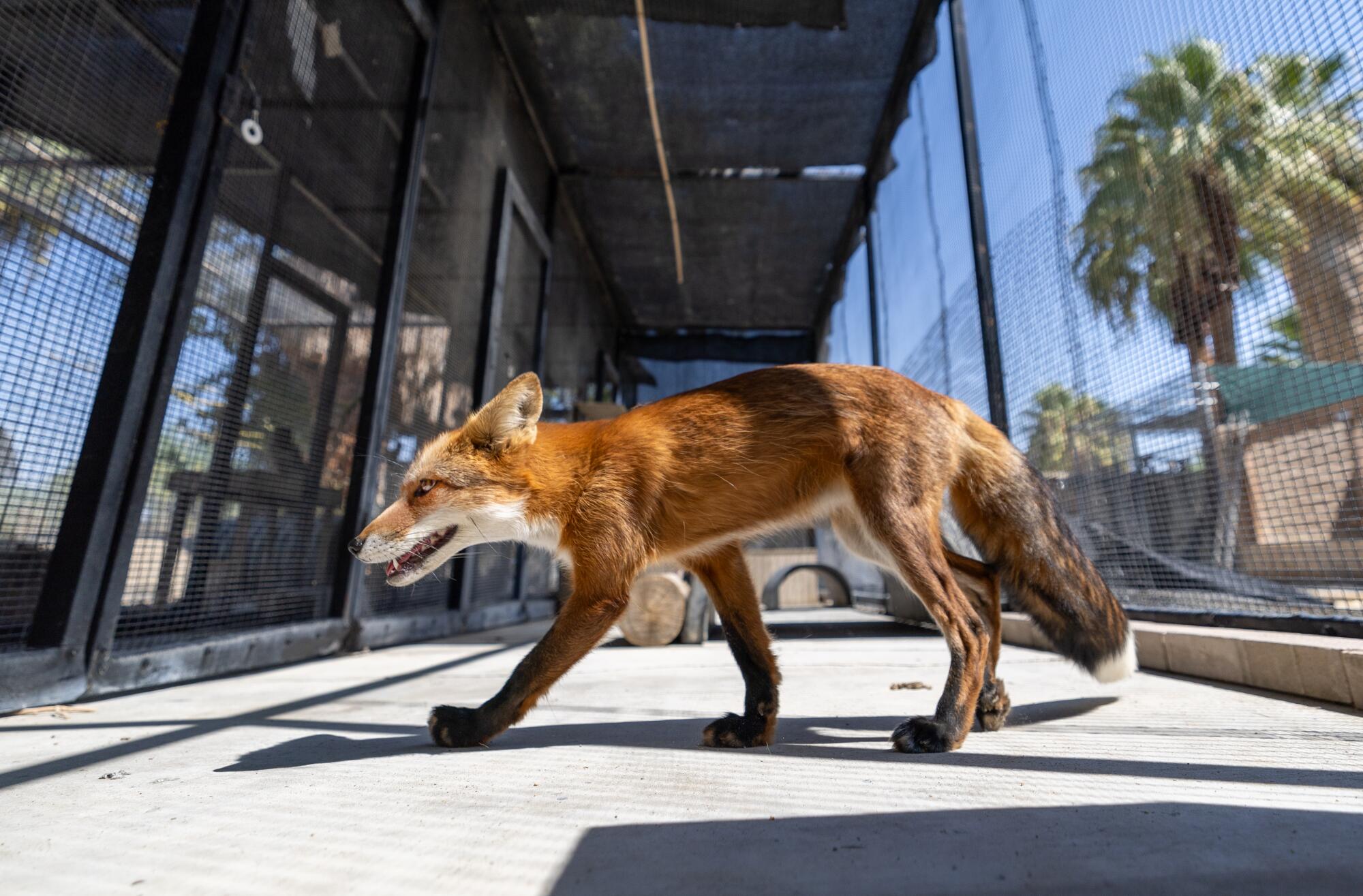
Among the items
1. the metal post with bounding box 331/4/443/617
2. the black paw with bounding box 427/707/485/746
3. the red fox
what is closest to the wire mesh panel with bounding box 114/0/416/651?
the metal post with bounding box 331/4/443/617

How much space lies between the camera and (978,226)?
15.8 feet

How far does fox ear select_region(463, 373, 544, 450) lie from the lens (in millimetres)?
2104

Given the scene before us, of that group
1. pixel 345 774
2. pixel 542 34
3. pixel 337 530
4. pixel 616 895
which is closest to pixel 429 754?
pixel 345 774

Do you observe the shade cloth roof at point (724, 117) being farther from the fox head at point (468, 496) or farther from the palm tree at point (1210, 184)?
the fox head at point (468, 496)

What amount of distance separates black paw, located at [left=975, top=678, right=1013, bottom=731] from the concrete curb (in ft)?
1.01

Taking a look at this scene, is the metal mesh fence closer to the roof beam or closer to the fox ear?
the fox ear

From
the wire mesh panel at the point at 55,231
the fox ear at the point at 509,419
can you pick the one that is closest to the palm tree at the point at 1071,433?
the fox ear at the point at 509,419

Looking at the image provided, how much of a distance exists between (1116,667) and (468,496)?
214 centimetres

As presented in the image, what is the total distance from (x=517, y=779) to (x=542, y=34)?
662 centimetres

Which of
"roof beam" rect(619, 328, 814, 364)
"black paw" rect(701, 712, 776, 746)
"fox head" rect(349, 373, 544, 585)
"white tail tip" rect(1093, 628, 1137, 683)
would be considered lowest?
"black paw" rect(701, 712, 776, 746)

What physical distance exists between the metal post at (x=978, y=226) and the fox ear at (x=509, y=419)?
3.27 m

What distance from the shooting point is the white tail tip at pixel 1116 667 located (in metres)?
2.06

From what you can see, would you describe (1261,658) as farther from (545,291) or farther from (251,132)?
(545,291)

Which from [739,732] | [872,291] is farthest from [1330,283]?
[872,291]
